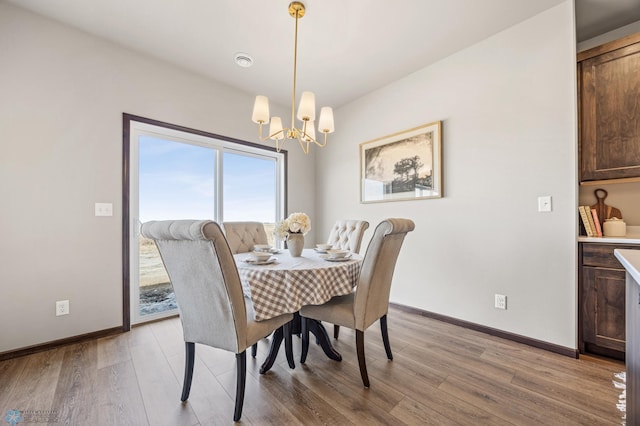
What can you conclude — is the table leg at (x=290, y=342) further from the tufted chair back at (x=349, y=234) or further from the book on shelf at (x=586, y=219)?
the book on shelf at (x=586, y=219)

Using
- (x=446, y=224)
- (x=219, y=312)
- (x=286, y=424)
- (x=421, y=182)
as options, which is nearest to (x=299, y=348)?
(x=286, y=424)

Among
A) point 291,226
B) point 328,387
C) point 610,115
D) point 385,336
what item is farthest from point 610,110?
point 328,387

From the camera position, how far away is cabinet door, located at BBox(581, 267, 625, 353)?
5.78 ft

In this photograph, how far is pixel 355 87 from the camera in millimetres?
3232

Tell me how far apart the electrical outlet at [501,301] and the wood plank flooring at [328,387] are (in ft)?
0.91

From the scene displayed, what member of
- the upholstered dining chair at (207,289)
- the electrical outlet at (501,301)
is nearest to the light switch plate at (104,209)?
the upholstered dining chair at (207,289)

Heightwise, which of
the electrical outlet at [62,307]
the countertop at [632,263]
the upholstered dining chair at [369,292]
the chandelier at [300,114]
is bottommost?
the electrical outlet at [62,307]

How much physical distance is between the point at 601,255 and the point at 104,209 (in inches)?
157

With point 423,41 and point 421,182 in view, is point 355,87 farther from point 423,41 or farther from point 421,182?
point 421,182

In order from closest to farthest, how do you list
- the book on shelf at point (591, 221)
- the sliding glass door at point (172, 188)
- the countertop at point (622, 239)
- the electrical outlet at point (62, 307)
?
the countertop at point (622, 239)
the book on shelf at point (591, 221)
the electrical outlet at point (62, 307)
the sliding glass door at point (172, 188)

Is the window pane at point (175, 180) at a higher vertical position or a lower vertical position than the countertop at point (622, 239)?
higher

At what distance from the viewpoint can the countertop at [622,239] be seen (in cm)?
171

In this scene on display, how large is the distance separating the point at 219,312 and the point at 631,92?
9.98 feet

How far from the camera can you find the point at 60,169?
7.05 ft
